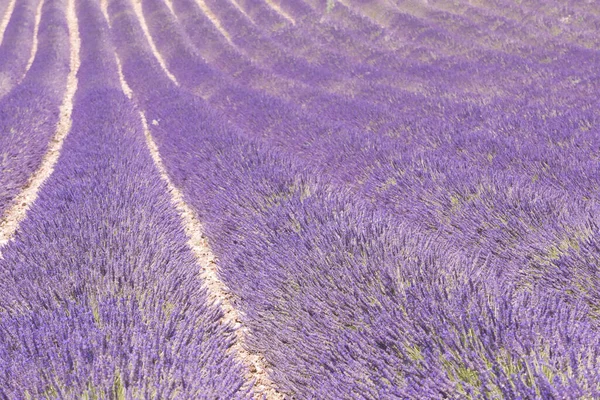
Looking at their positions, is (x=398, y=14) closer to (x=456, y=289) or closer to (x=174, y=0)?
(x=174, y=0)


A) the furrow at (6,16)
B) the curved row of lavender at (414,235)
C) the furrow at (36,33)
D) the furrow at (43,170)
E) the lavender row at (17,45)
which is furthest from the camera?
the furrow at (6,16)

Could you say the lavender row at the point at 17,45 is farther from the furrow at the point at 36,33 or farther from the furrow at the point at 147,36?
the furrow at the point at 147,36

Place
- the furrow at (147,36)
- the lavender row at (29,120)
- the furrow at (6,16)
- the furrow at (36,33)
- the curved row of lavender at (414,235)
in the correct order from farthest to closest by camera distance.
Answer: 1. the furrow at (6,16)
2. the furrow at (36,33)
3. the furrow at (147,36)
4. the lavender row at (29,120)
5. the curved row of lavender at (414,235)

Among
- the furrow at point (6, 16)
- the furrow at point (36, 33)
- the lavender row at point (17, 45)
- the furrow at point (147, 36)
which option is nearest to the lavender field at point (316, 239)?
the lavender row at point (17, 45)

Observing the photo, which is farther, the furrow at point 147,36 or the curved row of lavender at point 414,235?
the furrow at point 147,36

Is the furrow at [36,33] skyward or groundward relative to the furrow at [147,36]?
groundward

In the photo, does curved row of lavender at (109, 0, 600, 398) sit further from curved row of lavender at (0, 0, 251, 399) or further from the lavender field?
curved row of lavender at (0, 0, 251, 399)
